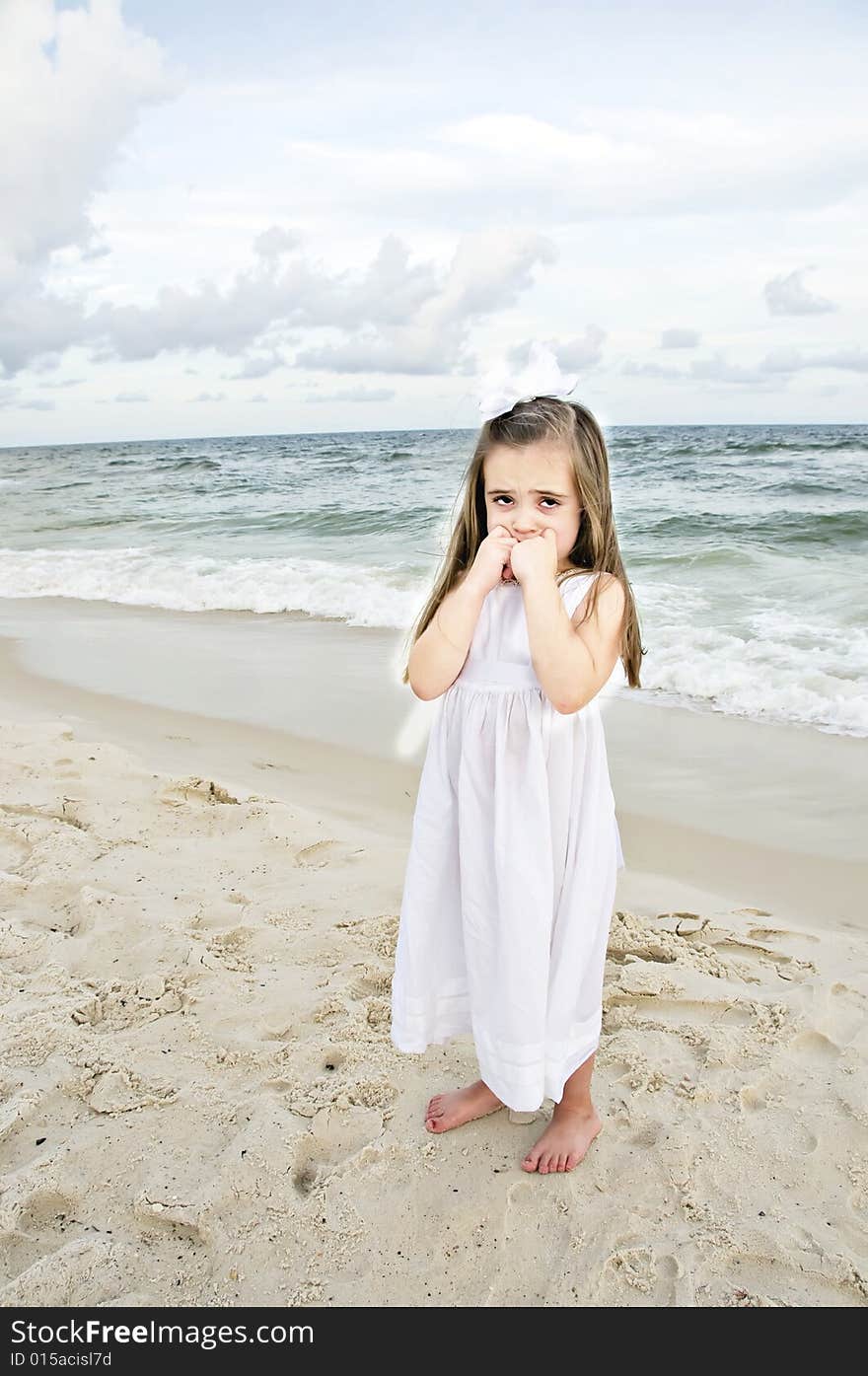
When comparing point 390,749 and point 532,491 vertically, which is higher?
point 532,491

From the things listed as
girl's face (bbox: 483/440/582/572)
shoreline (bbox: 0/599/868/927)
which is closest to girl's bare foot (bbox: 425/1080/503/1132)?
shoreline (bbox: 0/599/868/927)

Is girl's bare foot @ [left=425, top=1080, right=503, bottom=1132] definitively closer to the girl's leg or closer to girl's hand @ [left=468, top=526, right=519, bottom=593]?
the girl's leg

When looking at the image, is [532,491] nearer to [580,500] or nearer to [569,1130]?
[580,500]

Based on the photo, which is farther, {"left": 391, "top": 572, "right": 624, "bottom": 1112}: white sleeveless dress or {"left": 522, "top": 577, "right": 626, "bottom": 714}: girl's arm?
{"left": 391, "top": 572, "right": 624, "bottom": 1112}: white sleeveless dress

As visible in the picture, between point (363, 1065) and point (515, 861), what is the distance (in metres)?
0.92

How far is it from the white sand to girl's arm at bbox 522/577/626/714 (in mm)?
1117

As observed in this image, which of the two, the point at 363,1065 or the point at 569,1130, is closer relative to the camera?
the point at 569,1130

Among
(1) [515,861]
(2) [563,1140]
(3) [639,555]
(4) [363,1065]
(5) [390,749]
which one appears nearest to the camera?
(1) [515,861]

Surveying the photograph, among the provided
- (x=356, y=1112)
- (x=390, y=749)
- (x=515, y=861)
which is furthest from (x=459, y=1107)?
(x=390, y=749)

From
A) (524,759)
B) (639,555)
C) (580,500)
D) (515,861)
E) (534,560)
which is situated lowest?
(639,555)

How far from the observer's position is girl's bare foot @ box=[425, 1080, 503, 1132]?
2.29 m

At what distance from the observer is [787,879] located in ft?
12.0

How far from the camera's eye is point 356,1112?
234cm
